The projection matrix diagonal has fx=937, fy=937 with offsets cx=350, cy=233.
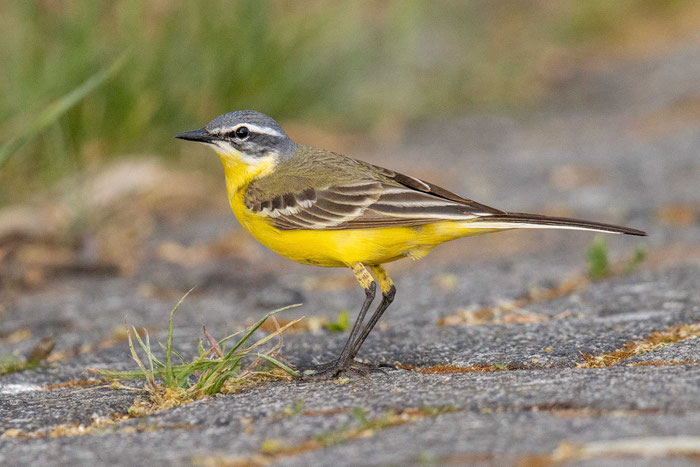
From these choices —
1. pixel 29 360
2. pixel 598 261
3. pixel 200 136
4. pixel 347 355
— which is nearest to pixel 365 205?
pixel 347 355

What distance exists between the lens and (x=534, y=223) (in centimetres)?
469

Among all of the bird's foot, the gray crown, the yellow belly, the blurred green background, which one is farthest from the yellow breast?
the blurred green background

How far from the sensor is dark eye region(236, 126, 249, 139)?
224 inches

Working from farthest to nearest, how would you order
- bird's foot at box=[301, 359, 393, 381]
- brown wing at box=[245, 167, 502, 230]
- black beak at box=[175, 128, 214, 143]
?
1. black beak at box=[175, 128, 214, 143]
2. brown wing at box=[245, 167, 502, 230]
3. bird's foot at box=[301, 359, 393, 381]

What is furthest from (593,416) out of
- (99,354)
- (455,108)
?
(455,108)

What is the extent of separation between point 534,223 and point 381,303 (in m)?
0.97

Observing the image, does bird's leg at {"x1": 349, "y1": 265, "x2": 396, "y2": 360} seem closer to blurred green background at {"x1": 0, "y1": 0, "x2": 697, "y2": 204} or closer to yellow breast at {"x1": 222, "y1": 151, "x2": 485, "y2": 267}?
yellow breast at {"x1": 222, "y1": 151, "x2": 485, "y2": 267}

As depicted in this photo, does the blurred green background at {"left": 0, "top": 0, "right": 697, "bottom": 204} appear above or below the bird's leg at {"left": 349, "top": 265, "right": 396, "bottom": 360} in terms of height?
above

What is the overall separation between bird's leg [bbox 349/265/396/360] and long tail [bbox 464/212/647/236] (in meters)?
0.60

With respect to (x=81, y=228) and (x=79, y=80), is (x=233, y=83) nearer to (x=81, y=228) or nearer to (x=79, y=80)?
(x=79, y=80)

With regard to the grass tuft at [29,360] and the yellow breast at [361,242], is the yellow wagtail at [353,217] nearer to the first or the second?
the yellow breast at [361,242]

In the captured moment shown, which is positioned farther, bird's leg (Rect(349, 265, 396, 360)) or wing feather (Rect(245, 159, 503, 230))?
wing feather (Rect(245, 159, 503, 230))

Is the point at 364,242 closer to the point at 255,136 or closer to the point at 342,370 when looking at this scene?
the point at 342,370

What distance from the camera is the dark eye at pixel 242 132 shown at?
18.7ft
